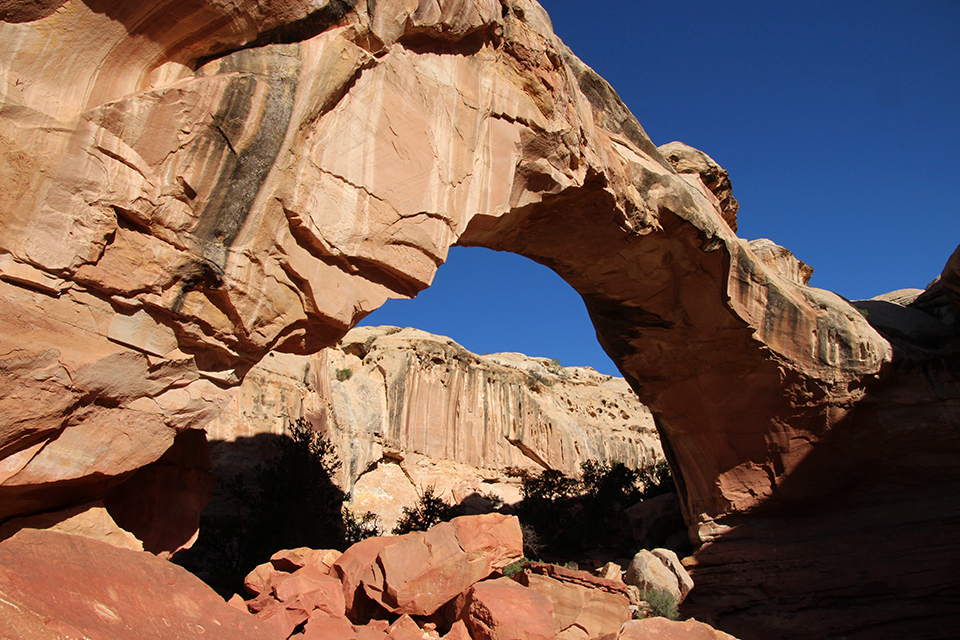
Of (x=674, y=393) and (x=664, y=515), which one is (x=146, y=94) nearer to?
(x=674, y=393)

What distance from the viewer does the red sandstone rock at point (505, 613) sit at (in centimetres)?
559

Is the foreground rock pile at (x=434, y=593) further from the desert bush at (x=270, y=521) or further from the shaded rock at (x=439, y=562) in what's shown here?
the desert bush at (x=270, y=521)

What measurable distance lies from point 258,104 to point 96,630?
4.06 m

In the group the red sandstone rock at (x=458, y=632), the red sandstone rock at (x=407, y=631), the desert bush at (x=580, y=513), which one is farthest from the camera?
the desert bush at (x=580, y=513)

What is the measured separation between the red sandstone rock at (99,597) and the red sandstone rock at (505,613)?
7.09 ft


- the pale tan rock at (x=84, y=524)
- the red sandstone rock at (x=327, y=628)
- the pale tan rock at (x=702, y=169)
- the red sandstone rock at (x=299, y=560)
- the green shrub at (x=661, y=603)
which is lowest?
the green shrub at (x=661, y=603)

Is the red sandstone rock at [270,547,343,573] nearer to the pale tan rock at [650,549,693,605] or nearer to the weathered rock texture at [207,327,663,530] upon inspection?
the weathered rock texture at [207,327,663,530]

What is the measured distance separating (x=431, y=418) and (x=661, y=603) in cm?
1373

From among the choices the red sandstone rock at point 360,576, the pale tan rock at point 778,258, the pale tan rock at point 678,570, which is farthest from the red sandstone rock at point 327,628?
the pale tan rock at point 778,258

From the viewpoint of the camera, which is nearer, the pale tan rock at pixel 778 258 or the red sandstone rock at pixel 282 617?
the red sandstone rock at pixel 282 617

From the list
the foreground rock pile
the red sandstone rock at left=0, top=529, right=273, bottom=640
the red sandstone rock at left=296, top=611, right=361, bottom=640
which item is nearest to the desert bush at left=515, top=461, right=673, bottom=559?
the foreground rock pile

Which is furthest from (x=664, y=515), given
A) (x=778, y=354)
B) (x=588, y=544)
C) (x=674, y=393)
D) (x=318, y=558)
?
(x=318, y=558)

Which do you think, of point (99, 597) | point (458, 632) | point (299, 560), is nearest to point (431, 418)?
point (299, 560)

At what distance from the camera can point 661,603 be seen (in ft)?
31.9
